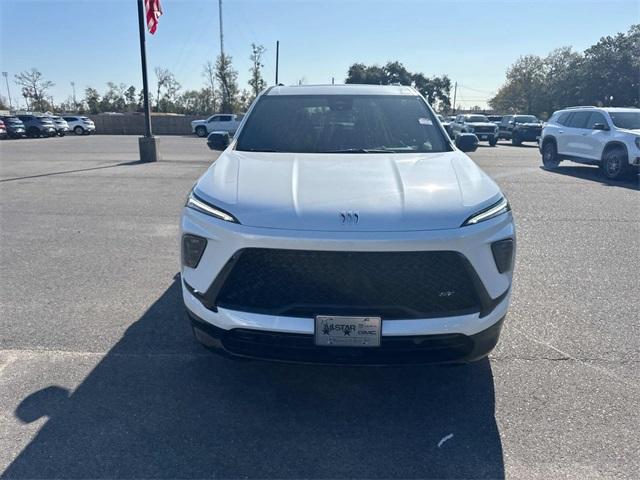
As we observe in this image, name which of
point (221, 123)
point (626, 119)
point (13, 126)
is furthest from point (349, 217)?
point (13, 126)

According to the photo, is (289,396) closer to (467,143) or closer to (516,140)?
(467,143)

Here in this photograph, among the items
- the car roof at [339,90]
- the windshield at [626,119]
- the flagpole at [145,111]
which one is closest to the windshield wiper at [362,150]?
the car roof at [339,90]

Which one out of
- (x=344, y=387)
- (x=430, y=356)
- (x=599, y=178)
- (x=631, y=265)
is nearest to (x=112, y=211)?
(x=344, y=387)

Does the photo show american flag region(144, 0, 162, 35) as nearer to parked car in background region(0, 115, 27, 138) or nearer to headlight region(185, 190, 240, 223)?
headlight region(185, 190, 240, 223)

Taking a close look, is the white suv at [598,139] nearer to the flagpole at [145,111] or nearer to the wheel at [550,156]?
the wheel at [550,156]

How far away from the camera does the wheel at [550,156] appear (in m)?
15.4

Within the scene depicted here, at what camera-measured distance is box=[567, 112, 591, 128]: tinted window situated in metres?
14.0

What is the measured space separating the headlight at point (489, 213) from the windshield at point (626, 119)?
40.9 feet

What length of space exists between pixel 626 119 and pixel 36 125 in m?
37.3

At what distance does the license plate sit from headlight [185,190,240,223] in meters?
0.73

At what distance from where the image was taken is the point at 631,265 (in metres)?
5.55

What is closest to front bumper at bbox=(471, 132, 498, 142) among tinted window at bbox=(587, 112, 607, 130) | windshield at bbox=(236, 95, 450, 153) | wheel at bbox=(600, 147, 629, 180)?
tinted window at bbox=(587, 112, 607, 130)

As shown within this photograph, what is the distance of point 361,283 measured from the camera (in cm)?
252

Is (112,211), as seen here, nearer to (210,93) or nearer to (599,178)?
(599,178)
